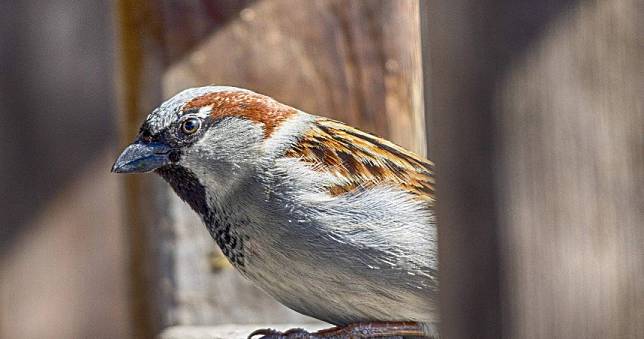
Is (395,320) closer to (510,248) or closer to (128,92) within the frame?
(128,92)

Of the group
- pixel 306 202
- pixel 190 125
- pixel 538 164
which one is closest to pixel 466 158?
pixel 538 164

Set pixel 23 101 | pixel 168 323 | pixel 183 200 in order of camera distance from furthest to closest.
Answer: pixel 168 323, pixel 183 200, pixel 23 101

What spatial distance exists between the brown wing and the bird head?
0.29 feet

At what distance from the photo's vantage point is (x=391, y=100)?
2373mm

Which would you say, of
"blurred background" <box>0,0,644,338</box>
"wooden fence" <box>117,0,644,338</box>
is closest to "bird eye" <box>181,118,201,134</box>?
"blurred background" <box>0,0,644,338</box>

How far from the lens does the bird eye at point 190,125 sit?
2.19m

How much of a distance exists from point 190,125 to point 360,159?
14.9 inches

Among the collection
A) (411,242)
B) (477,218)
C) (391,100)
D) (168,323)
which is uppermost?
(391,100)

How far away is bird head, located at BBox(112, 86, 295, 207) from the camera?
7.10 feet

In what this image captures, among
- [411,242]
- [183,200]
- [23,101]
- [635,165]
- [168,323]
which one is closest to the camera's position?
[635,165]

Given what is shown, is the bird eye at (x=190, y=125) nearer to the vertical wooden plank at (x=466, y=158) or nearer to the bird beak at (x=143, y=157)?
the bird beak at (x=143, y=157)

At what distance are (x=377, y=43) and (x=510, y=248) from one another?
1.64 meters

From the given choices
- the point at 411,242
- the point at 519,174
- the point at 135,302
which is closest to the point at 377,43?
the point at 411,242

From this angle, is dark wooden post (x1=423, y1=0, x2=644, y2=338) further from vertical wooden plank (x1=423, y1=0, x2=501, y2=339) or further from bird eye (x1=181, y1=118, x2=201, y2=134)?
bird eye (x1=181, y1=118, x2=201, y2=134)
